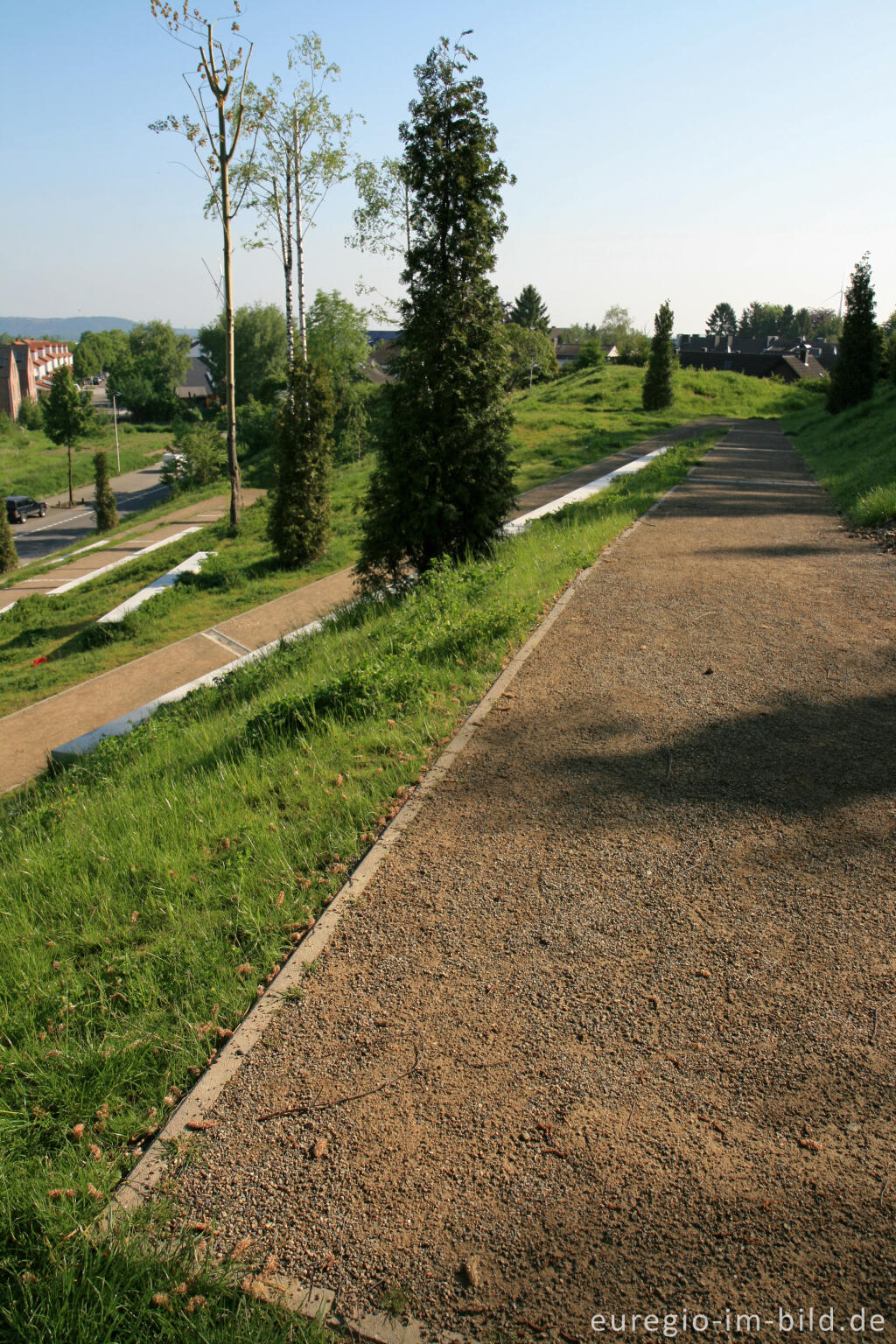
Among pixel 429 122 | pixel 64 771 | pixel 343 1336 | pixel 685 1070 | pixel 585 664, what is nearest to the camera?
pixel 343 1336

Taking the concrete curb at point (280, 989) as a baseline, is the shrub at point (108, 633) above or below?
below

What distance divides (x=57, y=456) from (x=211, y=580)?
54852 millimetres

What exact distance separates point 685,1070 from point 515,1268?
86cm

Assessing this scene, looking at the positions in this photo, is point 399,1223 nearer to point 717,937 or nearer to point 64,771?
point 717,937

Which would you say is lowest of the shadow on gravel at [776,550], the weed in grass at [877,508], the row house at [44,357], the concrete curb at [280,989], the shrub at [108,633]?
the shrub at [108,633]

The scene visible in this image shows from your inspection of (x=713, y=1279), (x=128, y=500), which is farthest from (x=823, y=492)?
(x=128, y=500)

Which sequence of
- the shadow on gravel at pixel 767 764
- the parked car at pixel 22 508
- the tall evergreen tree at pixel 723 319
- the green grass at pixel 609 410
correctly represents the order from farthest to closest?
the tall evergreen tree at pixel 723 319 < the parked car at pixel 22 508 < the green grass at pixel 609 410 < the shadow on gravel at pixel 767 764

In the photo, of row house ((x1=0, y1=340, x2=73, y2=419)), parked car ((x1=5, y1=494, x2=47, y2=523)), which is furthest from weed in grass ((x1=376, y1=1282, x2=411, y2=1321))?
row house ((x1=0, y1=340, x2=73, y2=419))

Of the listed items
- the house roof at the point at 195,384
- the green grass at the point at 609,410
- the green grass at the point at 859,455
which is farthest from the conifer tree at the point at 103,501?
the house roof at the point at 195,384

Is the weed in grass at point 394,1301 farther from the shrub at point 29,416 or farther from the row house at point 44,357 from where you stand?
the row house at point 44,357

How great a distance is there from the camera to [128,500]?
2020 inches

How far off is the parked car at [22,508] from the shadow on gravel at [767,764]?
4857 cm

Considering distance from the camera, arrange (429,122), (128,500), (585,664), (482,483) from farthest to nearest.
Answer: (128,500), (482,483), (429,122), (585,664)

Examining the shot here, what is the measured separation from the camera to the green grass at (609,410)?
96.2 feet
